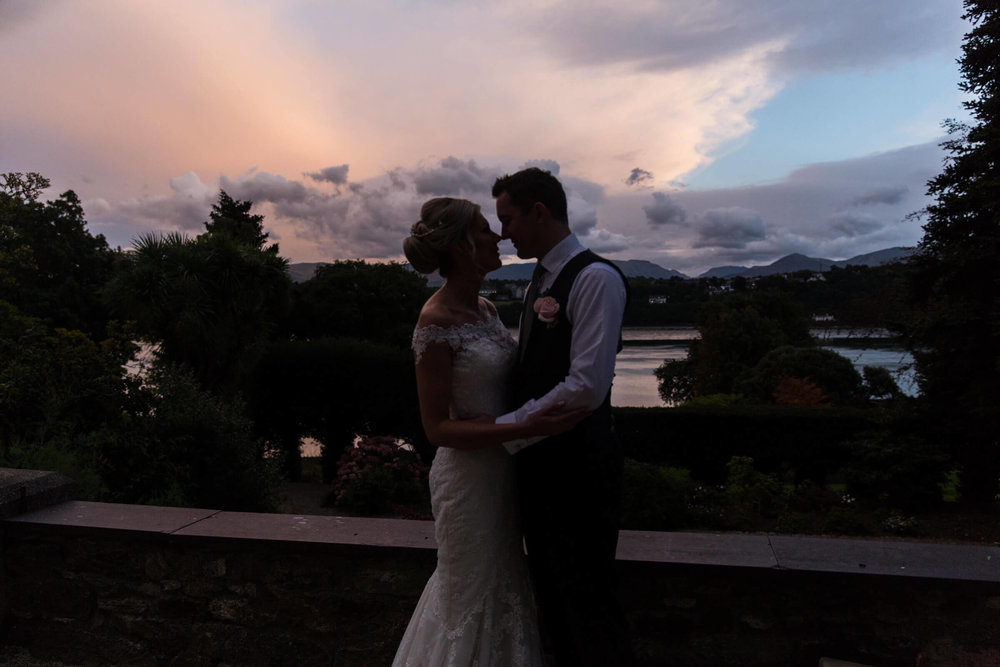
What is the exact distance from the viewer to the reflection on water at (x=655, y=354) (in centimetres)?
1705

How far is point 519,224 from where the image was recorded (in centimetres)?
209

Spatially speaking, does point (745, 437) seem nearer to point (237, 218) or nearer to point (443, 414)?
point (443, 414)

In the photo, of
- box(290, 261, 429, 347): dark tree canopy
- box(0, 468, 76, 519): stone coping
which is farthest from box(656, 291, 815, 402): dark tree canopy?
box(0, 468, 76, 519): stone coping

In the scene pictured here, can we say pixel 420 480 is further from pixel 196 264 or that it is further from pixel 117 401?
pixel 196 264

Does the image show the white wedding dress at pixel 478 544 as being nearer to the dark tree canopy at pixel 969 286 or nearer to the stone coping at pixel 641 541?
the stone coping at pixel 641 541

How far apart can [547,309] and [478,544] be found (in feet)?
2.63

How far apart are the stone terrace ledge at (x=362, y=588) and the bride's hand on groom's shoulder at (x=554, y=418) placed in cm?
95

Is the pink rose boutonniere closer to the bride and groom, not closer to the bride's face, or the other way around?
the bride and groom

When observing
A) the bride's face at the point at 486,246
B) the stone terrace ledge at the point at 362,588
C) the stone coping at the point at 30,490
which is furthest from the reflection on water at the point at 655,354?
the stone coping at the point at 30,490

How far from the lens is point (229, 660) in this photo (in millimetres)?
3006

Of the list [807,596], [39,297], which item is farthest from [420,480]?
[39,297]

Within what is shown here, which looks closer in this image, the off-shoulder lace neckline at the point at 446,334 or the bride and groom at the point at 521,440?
the bride and groom at the point at 521,440

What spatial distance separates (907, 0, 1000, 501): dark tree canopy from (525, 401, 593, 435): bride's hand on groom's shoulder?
9.01 metres

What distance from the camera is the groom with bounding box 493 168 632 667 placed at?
196 cm
